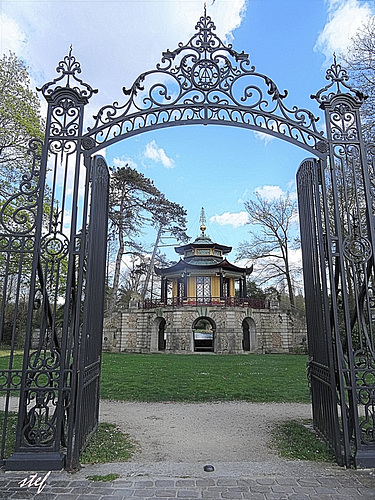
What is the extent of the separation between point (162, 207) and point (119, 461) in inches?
923

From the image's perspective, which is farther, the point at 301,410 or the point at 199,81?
the point at 301,410

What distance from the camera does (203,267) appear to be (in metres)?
28.1

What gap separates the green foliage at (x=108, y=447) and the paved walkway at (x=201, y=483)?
25 centimetres

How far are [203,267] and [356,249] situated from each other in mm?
23860

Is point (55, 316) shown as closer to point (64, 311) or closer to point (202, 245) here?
point (64, 311)

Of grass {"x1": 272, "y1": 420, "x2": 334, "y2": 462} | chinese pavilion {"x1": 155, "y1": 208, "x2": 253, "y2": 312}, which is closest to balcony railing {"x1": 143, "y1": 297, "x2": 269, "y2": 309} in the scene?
chinese pavilion {"x1": 155, "y1": 208, "x2": 253, "y2": 312}

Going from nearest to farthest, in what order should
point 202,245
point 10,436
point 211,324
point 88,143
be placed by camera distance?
point 88,143
point 10,436
point 211,324
point 202,245

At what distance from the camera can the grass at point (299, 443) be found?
12.9 feet

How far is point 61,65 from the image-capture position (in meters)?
4.43

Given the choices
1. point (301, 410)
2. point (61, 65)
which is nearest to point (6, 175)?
point (61, 65)

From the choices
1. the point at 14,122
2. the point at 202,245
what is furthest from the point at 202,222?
the point at 14,122

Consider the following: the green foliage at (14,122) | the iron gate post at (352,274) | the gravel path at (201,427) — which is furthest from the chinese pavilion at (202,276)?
the iron gate post at (352,274)

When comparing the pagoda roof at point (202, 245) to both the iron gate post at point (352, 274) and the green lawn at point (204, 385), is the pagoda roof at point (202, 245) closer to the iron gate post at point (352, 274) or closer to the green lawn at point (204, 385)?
the green lawn at point (204, 385)

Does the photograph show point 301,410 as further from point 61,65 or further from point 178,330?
point 178,330
